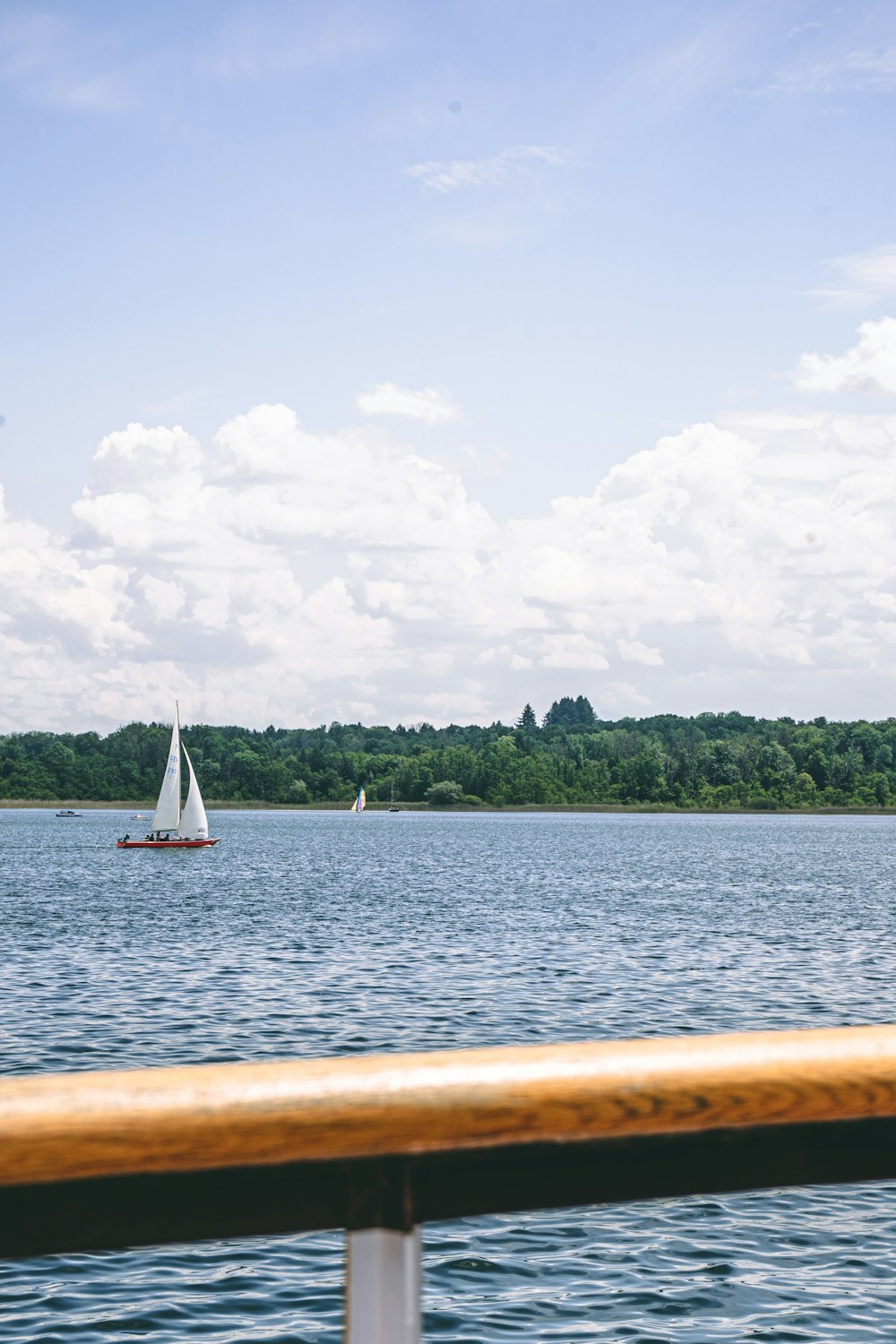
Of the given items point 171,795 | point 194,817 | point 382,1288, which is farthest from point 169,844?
point 382,1288

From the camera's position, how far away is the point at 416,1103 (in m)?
1.77

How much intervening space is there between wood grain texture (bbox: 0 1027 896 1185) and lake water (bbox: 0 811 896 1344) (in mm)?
12130

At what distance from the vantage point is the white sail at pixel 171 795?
8969 centimetres

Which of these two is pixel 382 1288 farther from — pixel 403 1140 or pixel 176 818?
pixel 176 818

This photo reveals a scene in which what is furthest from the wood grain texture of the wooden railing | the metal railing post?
the metal railing post

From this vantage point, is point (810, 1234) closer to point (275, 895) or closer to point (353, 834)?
point (275, 895)

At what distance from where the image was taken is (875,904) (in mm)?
65312

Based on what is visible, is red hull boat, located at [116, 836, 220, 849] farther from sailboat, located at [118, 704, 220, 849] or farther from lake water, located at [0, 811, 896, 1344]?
lake water, located at [0, 811, 896, 1344]

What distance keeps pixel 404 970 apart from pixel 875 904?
113 ft

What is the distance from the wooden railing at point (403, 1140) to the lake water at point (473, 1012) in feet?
39.6

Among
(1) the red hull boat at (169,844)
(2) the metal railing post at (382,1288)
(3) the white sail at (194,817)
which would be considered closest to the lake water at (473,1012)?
(1) the red hull boat at (169,844)

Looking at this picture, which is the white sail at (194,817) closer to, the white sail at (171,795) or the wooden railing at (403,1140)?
the white sail at (171,795)

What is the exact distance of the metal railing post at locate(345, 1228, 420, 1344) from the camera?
1.78 metres

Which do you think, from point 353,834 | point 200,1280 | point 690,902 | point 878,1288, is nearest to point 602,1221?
point 878,1288
